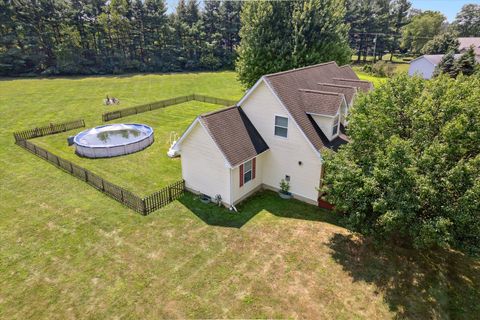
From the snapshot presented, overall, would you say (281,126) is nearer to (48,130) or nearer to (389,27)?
(48,130)

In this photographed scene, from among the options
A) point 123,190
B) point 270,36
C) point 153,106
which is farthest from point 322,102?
point 153,106

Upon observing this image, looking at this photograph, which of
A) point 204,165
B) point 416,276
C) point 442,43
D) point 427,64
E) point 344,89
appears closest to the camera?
point 416,276

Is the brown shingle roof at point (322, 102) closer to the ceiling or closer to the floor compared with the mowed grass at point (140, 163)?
closer to the ceiling

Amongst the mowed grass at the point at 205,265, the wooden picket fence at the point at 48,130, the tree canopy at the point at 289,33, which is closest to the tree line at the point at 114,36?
→ the wooden picket fence at the point at 48,130

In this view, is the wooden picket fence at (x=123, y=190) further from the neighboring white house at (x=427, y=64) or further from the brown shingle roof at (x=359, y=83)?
the neighboring white house at (x=427, y=64)

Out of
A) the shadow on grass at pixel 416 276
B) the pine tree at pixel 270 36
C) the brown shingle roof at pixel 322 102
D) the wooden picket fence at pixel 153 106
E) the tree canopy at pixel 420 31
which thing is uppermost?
the tree canopy at pixel 420 31

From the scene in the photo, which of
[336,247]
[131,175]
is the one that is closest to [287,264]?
[336,247]

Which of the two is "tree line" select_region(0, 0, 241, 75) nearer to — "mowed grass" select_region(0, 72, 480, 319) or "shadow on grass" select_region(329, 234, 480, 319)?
"mowed grass" select_region(0, 72, 480, 319)
